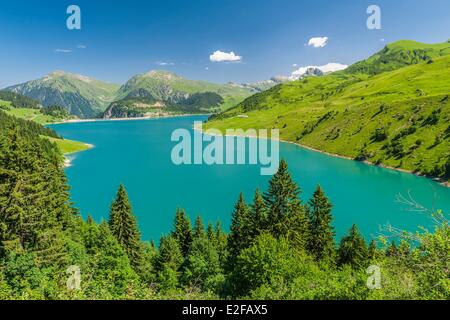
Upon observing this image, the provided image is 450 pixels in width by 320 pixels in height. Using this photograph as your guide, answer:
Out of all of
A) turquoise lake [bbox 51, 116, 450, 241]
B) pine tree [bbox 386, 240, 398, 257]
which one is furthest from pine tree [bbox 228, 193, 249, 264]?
pine tree [bbox 386, 240, 398, 257]

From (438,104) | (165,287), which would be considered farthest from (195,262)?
(438,104)

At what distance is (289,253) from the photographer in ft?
110

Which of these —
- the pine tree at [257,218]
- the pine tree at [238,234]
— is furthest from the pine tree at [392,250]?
the pine tree at [238,234]

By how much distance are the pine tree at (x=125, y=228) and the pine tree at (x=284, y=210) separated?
23.0 metres

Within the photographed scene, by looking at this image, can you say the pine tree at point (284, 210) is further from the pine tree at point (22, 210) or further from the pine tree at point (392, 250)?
the pine tree at point (22, 210)

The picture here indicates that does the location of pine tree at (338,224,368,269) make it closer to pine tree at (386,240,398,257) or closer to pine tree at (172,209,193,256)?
pine tree at (386,240,398,257)

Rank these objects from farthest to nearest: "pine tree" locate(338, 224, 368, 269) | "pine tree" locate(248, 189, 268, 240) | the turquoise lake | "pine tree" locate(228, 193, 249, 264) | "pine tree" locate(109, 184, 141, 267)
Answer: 1. the turquoise lake
2. "pine tree" locate(109, 184, 141, 267)
3. "pine tree" locate(228, 193, 249, 264)
4. "pine tree" locate(248, 189, 268, 240)
5. "pine tree" locate(338, 224, 368, 269)

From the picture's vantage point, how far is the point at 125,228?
51031 mm

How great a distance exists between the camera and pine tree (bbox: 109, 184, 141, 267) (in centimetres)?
5041

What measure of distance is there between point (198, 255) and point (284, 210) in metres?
15.0

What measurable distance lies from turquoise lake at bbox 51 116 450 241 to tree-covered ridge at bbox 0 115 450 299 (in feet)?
79.9

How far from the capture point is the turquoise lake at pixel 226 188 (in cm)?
8077

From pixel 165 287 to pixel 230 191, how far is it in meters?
66.1

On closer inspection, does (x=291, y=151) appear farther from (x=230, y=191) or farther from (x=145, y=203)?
(x=145, y=203)
